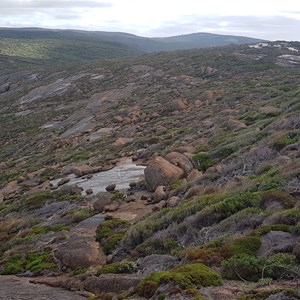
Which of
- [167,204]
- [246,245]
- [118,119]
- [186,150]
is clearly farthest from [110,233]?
[118,119]

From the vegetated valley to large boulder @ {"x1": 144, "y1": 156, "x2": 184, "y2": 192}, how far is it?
0.05m

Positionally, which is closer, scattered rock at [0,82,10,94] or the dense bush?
the dense bush

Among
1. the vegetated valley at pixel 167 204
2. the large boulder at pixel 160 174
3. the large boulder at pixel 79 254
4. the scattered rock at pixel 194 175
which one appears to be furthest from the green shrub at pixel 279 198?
the large boulder at pixel 160 174

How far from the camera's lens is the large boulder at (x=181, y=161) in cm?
2302

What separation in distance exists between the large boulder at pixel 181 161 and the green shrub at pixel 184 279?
491 inches

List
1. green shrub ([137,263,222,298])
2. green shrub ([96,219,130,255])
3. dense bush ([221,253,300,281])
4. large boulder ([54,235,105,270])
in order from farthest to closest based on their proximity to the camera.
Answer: green shrub ([96,219,130,255])
large boulder ([54,235,105,270])
dense bush ([221,253,300,281])
green shrub ([137,263,222,298])

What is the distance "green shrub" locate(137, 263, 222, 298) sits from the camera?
9773mm

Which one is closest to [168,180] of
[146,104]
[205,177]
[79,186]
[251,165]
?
[205,177]

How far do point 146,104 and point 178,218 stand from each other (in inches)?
1534

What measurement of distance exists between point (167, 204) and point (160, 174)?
3327 mm

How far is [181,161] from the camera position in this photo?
23.4 meters

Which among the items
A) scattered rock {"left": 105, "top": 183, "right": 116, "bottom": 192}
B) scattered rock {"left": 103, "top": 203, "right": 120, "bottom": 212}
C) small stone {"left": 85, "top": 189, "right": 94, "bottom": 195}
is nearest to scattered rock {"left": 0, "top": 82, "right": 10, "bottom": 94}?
small stone {"left": 85, "top": 189, "right": 94, "bottom": 195}

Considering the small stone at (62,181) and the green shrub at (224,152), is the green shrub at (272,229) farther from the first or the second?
the small stone at (62,181)

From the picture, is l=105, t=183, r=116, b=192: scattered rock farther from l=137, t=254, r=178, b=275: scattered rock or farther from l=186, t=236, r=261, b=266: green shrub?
l=186, t=236, r=261, b=266: green shrub
